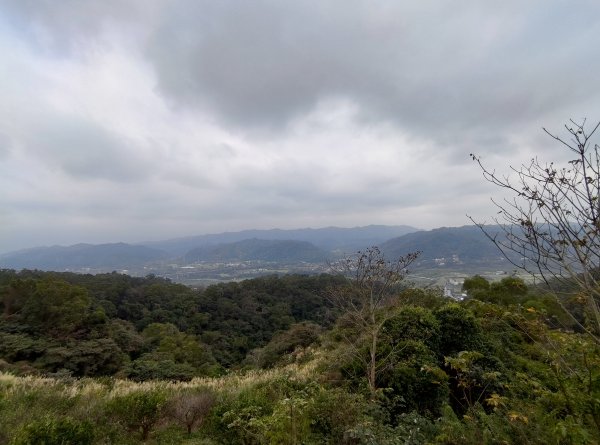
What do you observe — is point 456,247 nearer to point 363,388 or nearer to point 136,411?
point 363,388

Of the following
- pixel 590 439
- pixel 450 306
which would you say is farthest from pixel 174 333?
pixel 590 439

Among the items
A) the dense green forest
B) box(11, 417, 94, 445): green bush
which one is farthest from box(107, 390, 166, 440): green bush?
box(11, 417, 94, 445): green bush

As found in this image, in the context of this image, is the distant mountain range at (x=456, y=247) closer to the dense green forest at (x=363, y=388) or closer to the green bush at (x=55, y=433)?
the dense green forest at (x=363, y=388)

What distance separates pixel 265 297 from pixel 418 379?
126ft

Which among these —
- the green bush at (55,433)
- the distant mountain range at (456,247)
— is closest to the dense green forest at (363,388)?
the green bush at (55,433)

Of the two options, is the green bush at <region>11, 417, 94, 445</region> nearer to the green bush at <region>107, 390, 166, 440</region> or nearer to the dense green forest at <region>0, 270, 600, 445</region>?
the dense green forest at <region>0, 270, 600, 445</region>

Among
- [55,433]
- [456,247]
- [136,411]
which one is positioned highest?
[55,433]

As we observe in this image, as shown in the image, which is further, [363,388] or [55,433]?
[363,388]

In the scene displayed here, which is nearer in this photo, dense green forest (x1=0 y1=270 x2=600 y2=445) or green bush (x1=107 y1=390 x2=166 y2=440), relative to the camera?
dense green forest (x1=0 y1=270 x2=600 y2=445)

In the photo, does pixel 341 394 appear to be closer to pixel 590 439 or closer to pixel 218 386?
pixel 218 386

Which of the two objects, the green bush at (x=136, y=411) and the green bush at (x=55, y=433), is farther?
the green bush at (x=136, y=411)

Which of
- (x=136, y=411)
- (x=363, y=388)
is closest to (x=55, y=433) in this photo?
(x=136, y=411)

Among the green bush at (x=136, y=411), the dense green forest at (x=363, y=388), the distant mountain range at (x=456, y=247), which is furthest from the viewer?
the distant mountain range at (x=456, y=247)

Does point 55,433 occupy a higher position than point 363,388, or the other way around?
point 55,433
